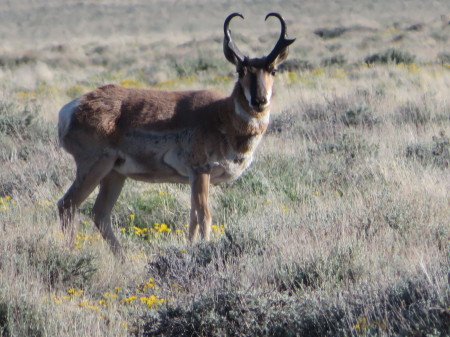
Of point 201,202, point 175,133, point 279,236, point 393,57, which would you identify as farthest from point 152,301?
point 393,57

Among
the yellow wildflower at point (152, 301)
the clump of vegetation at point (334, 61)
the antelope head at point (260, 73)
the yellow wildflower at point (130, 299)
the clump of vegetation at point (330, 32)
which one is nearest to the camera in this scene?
the yellow wildflower at point (152, 301)

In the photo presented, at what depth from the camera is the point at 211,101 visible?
7.73m

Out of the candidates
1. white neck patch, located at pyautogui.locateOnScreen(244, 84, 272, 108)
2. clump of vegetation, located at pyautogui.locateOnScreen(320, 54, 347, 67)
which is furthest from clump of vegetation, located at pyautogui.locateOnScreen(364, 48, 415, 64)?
white neck patch, located at pyautogui.locateOnScreen(244, 84, 272, 108)

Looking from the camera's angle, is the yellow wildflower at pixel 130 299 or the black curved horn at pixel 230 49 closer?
the yellow wildflower at pixel 130 299

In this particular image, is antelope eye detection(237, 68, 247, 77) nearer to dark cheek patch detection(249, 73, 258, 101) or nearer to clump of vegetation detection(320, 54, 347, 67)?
dark cheek patch detection(249, 73, 258, 101)

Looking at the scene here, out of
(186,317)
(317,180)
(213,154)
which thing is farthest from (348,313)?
(317,180)

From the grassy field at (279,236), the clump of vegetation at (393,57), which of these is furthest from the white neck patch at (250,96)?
the clump of vegetation at (393,57)

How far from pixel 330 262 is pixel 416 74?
13606 millimetres

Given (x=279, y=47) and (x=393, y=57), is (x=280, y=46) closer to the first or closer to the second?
(x=279, y=47)

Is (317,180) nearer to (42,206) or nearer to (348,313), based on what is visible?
(42,206)

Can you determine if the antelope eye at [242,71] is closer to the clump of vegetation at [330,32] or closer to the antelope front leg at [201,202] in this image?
the antelope front leg at [201,202]

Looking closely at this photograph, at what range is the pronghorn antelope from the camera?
7.32m

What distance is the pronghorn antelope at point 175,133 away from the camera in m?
7.32

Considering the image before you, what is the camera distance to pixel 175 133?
748 centimetres
